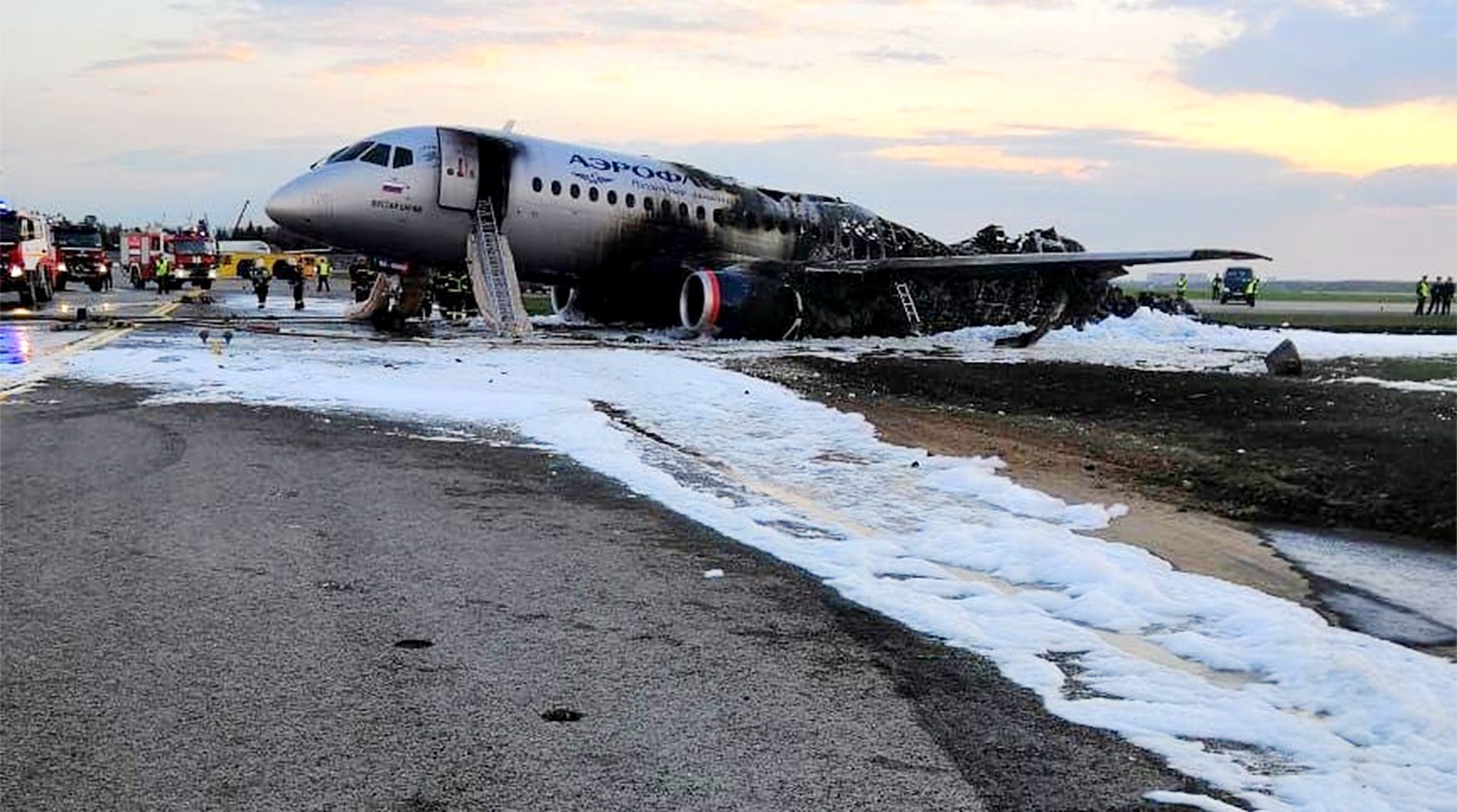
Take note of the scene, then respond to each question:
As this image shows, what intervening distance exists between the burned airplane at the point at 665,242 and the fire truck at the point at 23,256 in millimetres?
12896

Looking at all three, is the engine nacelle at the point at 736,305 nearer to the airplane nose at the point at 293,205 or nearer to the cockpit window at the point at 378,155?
the cockpit window at the point at 378,155

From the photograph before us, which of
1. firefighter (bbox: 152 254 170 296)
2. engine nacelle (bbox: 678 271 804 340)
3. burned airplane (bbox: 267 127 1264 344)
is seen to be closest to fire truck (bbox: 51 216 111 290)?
firefighter (bbox: 152 254 170 296)

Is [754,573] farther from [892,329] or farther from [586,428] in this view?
[892,329]

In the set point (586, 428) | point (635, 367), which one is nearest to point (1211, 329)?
point (635, 367)

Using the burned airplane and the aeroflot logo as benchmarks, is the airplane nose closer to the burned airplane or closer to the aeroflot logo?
the burned airplane

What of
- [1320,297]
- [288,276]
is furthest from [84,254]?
[1320,297]

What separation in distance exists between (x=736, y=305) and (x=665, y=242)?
2.83 m

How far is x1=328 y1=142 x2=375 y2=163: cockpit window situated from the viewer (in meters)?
20.6

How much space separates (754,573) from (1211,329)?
26.4m

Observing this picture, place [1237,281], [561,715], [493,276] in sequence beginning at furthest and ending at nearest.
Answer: [1237,281] → [493,276] → [561,715]

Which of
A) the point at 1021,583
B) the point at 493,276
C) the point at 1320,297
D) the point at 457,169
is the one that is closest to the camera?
the point at 1021,583

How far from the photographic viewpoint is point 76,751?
3.52 meters

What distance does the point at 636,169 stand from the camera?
23.8 m

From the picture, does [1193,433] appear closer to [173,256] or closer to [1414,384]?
[1414,384]
